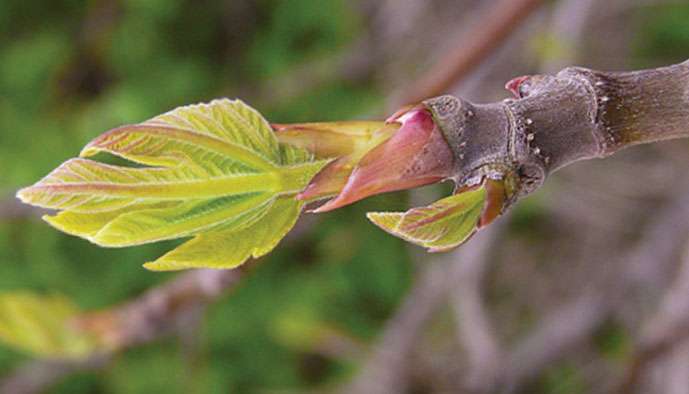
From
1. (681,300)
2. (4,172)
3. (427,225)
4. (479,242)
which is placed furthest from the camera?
(4,172)

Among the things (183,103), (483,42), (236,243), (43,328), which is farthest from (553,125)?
(183,103)

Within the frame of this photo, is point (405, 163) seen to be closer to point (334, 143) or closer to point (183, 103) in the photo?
point (334, 143)

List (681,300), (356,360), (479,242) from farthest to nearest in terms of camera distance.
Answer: (356,360)
(479,242)
(681,300)

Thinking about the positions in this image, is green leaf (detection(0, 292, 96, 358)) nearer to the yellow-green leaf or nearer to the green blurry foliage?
the yellow-green leaf

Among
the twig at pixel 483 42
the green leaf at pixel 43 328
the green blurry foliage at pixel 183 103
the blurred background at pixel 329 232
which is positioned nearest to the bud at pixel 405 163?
the twig at pixel 483 42

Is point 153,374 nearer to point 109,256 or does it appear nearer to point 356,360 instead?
point 109,256

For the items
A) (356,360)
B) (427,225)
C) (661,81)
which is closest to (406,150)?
(427,225)
